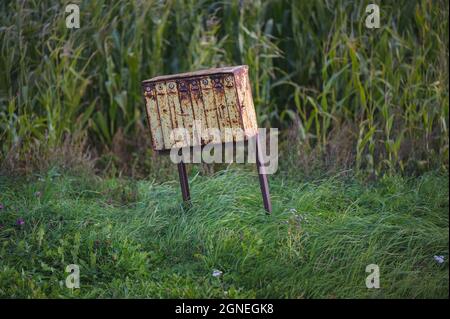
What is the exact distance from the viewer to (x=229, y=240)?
4.26 meters

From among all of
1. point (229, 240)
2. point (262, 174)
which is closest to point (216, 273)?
point (229, 240)

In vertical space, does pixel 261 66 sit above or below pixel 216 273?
above

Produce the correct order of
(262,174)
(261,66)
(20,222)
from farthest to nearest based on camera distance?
(261,66) → (20,222) → (262,174)

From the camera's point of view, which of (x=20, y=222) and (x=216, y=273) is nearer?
(x=216, y=273)

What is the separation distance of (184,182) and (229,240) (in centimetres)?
56

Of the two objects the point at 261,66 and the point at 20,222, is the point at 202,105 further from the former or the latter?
the point at 261,66

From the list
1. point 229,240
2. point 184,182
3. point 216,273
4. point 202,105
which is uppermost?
point 202,105

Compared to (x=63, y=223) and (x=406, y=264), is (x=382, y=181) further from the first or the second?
(x=63, y=223)

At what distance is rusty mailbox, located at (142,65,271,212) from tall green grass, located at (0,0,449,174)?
57.1 inches

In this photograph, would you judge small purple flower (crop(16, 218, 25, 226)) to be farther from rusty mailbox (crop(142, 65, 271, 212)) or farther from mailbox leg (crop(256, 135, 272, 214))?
mailbox leg (crop(256, 135, 272, 214))

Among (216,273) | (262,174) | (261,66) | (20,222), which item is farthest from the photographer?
(261,66)

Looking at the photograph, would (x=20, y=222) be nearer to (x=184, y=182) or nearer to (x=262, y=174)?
(x=184, y=182)

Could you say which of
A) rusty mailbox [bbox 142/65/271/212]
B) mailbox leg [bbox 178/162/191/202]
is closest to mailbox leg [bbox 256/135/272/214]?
rusty mailbox [bbox 142/65/271/212]

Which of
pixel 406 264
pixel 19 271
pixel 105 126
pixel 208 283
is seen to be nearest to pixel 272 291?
pixel 208 283
